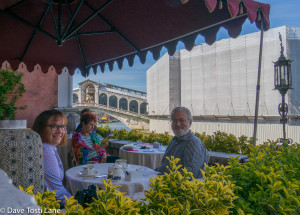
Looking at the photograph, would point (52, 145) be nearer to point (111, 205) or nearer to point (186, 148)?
point (186, 148)

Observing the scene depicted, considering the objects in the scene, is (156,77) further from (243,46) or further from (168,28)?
(168,28)

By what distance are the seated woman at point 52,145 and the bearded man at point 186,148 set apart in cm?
102

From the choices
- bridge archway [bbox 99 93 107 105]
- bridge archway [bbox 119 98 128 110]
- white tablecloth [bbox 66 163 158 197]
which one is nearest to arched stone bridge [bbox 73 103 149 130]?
bridge archway [bbox 99 93 107 105]

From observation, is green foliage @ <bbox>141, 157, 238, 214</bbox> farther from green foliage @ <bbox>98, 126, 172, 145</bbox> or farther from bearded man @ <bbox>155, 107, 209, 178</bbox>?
green foliage @ <bbox>98, 126, 172, 145</bbox>

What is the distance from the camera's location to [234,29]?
2.95 meters

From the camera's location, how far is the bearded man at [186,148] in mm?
2672

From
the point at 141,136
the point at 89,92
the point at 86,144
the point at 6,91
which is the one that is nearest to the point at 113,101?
the point at 89,92

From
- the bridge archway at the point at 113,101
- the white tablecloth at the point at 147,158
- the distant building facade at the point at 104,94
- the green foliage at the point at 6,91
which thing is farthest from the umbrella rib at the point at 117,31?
the bridge archway at the point at 113,101

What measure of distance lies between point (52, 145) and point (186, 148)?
1.39 m

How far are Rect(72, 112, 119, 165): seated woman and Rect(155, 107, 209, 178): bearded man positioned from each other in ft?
4.57

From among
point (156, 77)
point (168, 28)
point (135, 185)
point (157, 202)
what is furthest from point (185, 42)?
point (156, 77)

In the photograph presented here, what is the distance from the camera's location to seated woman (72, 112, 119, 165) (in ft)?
12.9

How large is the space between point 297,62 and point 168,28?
22.7 meters

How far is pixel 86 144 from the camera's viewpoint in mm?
4020
